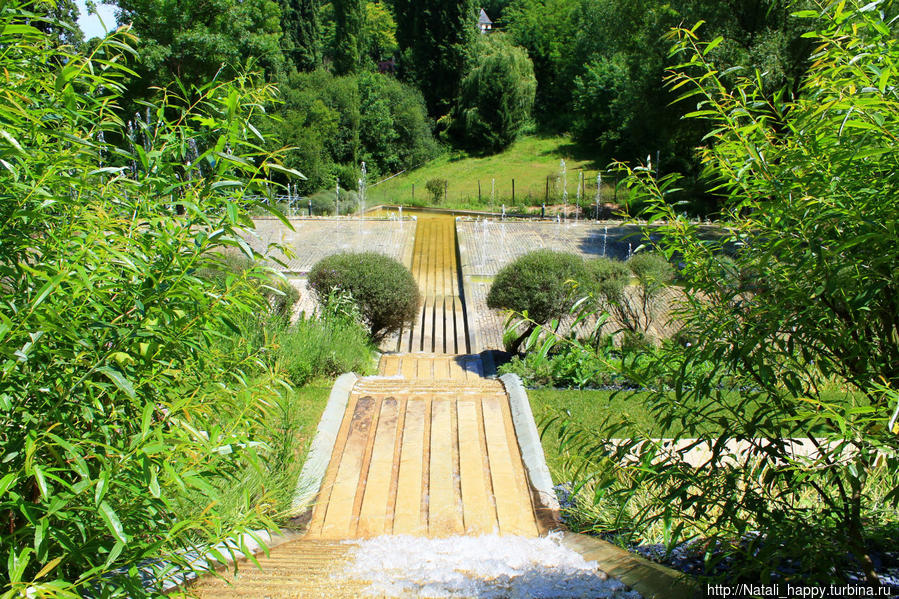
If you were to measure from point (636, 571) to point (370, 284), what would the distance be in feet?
20.4

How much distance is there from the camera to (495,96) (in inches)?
1487

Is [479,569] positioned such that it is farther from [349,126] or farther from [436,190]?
[349,126]

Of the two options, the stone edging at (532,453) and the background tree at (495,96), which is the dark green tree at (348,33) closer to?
the background tree at (495,96)

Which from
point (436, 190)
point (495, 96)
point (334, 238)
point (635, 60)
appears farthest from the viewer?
point (495, 96)

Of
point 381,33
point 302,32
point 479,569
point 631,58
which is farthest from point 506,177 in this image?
point 479,569

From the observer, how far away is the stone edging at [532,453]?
4.17 m

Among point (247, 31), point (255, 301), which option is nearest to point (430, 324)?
point (255, 301)

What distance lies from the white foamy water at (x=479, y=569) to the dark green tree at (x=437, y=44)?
1513 inches

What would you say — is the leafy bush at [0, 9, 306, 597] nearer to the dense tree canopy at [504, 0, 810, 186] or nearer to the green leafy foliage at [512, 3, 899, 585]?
the green leafy foliage at [512, 3, 899, 585]

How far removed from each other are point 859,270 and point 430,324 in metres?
9.77

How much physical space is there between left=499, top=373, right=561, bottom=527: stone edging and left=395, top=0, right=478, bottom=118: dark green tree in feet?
119

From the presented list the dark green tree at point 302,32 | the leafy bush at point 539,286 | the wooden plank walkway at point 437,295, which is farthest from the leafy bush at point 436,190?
the leafy bush at point 539,286

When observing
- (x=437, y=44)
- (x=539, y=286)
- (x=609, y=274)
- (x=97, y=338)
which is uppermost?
(x=437, y=44)

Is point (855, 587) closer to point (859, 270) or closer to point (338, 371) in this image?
point (859, 270)
